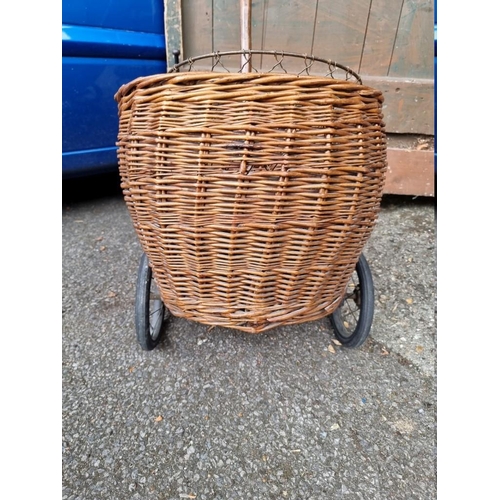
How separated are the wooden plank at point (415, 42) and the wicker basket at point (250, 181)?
1457 mm

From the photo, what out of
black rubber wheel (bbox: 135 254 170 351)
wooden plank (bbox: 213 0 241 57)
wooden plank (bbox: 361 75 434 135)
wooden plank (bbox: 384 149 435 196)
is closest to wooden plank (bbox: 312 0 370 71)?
wooden plank (bbox: 361 75 434 135)

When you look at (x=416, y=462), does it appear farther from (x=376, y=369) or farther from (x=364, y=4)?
(x=364, y=4)

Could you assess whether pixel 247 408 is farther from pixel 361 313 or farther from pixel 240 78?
pixel 240 78

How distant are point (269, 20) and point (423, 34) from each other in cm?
82

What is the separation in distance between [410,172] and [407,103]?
38 cm

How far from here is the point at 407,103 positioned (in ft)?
6.28

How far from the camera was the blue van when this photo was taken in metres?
1.56

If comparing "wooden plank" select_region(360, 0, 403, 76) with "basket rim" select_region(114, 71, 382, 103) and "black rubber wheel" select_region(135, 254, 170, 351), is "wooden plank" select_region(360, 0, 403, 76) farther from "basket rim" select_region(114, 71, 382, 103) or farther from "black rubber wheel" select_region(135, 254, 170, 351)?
"black rubber wheel" select_region(135, 254, 170, 351)

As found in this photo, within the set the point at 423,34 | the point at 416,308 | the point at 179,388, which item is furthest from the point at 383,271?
the point at 423,34

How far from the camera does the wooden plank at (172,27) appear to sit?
1730 millimetres

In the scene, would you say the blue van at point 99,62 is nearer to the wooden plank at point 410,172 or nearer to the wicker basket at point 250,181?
the wicker basket at point 250,181

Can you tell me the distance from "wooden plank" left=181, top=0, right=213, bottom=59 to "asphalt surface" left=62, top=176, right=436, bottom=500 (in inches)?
52.7

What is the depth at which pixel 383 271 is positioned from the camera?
150 centimetres

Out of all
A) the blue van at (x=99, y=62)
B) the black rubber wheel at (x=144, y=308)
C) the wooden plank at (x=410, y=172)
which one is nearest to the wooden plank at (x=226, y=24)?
the blue van at (x=99, y=62)
